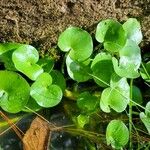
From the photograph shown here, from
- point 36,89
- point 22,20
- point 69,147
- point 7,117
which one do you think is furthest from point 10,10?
point 69,147

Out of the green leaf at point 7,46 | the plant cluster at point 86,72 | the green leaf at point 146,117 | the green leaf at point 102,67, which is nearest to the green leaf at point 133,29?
the plant cluster at point 86,72

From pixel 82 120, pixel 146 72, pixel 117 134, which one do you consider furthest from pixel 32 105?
pixel 146 72

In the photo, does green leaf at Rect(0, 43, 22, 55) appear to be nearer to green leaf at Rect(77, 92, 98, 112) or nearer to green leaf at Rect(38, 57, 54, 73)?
green leaf at Rect(38, 57, 54, 73)

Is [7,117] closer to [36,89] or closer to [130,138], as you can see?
[36,89]

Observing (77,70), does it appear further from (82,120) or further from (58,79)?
(82,120)

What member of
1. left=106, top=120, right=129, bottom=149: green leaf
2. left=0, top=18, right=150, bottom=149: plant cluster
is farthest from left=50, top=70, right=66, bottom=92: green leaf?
left=106, top=120, right=129, bottom=149: green leaf
